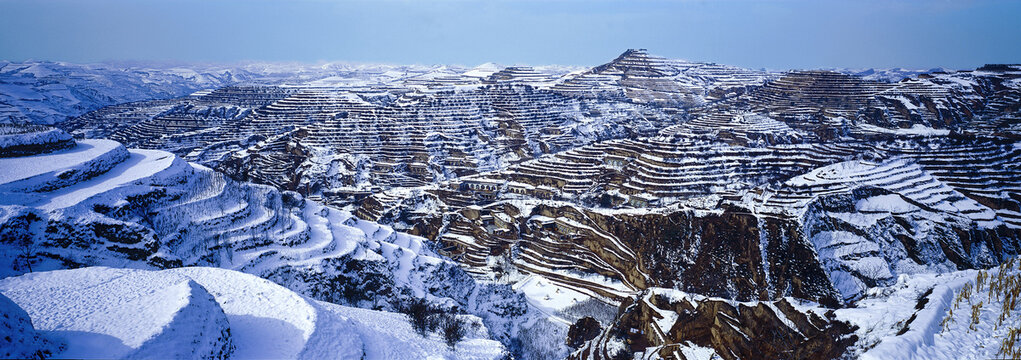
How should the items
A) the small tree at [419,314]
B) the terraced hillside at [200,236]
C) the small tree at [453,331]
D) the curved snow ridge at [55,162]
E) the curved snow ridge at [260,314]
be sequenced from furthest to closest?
1. the curved snow ridge at [55,162]
2. the terraced hillside at [200,236]
3. the small tree at [419,314]
4. the small tree at [453,331]
5. the curved snow ridge at [260,314]

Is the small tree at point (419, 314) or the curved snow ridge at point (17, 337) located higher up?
the curved snow ridge at point (17, 337)

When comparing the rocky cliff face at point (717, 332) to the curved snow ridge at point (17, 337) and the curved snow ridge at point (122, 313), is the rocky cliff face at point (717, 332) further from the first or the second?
the curved snow ridge at point (17, 337)

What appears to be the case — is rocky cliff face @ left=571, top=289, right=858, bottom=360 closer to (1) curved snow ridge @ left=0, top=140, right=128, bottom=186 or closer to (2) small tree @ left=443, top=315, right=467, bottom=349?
(2) small tree @ left=443, top=315, right=467, bottom=349

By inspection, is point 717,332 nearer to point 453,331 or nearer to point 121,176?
point 453,331

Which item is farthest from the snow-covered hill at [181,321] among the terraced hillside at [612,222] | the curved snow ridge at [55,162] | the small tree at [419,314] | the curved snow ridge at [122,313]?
the curved snow ridge at [55,162]

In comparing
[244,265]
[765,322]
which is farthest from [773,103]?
[244,265]

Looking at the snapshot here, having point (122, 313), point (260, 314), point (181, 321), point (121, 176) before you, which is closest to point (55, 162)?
point (121, 176)

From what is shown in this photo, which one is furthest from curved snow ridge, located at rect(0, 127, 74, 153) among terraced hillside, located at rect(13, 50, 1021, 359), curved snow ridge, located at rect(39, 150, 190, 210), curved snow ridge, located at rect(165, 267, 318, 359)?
curved snow ridge, located at rect(165, 267, 318, 359)
